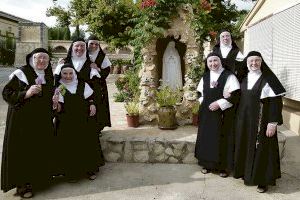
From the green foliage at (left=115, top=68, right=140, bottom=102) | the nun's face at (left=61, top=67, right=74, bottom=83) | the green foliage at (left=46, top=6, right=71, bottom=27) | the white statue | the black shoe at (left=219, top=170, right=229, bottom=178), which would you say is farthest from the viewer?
the green foliage at (left=46, top=6, right=71, bottom=27)

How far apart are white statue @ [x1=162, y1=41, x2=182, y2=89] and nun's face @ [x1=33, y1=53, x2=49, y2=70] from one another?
3.72 m

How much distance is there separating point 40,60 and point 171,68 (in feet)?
12.9

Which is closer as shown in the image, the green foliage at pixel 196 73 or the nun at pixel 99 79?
the nun at pixel 99 79

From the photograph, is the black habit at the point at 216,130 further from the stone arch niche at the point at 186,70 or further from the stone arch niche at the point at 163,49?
the stone arch niche at the point at 163,49

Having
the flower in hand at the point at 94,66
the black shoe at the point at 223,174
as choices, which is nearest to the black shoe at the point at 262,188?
the black shoe at the point at 223,174

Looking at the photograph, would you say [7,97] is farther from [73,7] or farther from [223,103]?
[73,7]

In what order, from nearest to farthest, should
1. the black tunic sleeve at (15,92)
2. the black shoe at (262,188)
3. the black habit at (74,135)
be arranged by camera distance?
1. the black tunic sleeve at (15,92)
2. the black shoe at (262,188)
3. the black habit at (74,135)

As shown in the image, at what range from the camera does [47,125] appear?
507 centimetres

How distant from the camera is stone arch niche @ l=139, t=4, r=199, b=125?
766 centimetres

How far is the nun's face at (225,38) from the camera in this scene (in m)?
6.24

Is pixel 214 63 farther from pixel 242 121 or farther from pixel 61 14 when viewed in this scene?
pixel 61 14

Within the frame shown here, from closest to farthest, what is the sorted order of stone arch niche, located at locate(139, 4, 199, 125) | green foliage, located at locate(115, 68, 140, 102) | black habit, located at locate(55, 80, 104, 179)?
black habit, located at locate(55, 80, 104, 179)
stone arch niche, located at locate(139, 4, 199, 125)
green foliage, located at locate(115, 68, 140, 102)

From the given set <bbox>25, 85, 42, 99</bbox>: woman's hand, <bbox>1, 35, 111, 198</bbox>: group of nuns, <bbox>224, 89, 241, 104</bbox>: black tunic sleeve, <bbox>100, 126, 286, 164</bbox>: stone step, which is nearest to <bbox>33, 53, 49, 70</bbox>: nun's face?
<bbox>1, 35, 111, 198</bbox>: group of nuns

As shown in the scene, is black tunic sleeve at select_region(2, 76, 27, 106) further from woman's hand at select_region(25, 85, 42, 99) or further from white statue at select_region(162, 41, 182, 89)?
white statue at select_region(162, 41, 182, 89)
